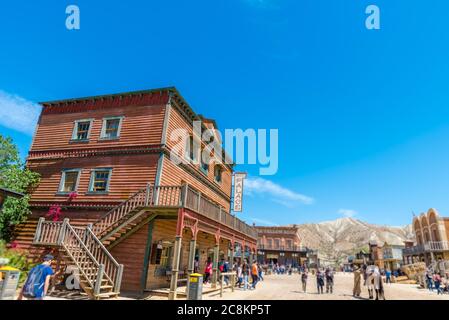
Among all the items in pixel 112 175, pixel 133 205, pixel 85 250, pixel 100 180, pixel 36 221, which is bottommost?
pixel 85 250

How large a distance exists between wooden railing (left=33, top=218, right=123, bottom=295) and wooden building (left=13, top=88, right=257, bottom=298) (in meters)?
0.04

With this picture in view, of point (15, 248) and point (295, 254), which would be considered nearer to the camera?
point (15, 248)

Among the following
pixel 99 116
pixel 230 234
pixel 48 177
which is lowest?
pixel 230 234

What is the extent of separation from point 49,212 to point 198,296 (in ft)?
37.3

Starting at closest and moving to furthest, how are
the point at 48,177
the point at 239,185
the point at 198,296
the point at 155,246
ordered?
the point at 198,296 < the point at 155,246 < the point at 48,177 < the point at 239,185

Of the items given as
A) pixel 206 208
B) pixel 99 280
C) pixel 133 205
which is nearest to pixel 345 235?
pixel 206 208

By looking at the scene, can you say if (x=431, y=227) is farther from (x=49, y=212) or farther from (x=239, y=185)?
(x=49, y=212)

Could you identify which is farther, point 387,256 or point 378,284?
point 387,256

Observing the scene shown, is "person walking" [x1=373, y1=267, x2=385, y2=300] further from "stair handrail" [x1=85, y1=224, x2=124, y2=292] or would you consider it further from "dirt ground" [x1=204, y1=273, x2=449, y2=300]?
"stair handrail" [x1=85, y1=224, x2=124, y2=292]

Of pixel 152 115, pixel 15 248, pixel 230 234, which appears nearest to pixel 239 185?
pixel 230 234

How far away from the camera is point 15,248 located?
53.1 ft

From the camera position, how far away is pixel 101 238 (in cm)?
1314

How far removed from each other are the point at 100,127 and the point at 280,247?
4784cm

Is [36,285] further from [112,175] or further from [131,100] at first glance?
[131,100]
